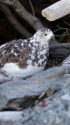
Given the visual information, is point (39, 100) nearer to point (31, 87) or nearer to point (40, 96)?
point (40, 96)

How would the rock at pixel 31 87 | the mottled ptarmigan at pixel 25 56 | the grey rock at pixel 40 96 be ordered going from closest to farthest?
the grey rock at pixel 40 96, the rock at pixel 31 87, the mottled ptarmigan at pixel 25 56

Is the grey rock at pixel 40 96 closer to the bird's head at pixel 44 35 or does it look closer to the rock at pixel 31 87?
the rock at pixel 31 87

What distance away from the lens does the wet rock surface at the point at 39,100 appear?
6.98 ft

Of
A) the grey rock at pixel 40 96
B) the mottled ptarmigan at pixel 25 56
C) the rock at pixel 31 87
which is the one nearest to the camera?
the grey rock at pixel 40 96

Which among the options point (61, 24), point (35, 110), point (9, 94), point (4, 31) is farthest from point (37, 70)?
point (4, 31)

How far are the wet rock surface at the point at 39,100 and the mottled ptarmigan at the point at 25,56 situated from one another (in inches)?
7.7

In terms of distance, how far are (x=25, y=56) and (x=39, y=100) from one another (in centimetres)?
62

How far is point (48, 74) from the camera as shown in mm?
2658

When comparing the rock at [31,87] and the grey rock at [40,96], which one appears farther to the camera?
the rock at [31,87]

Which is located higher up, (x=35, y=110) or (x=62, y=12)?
(x=62, y=12)

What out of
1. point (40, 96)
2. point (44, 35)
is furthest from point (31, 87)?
point (44, 35)

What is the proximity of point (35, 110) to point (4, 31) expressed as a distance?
3.29m

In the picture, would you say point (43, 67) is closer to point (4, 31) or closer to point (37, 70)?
point (37, 70)

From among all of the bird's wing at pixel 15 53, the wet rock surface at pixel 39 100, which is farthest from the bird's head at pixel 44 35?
the wet rock surface at pixel 39 100
